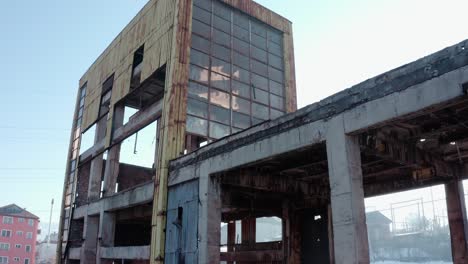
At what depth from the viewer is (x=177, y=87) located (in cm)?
1803

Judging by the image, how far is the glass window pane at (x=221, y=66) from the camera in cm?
2038

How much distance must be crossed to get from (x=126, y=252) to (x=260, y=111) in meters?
10.4

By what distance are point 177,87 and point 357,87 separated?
1013cm

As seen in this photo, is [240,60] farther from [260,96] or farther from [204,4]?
[204,4]

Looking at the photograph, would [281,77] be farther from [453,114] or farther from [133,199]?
[453,114]

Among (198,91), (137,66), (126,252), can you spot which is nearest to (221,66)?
(198,91)

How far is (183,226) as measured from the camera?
1545 cm

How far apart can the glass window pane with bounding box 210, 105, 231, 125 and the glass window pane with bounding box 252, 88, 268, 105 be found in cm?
260

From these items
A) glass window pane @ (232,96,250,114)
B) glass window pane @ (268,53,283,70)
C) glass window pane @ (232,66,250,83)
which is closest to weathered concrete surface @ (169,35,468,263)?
glass window pane @ (232,96,250,114)

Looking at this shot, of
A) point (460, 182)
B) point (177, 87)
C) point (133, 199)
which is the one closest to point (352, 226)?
point (460, 182)

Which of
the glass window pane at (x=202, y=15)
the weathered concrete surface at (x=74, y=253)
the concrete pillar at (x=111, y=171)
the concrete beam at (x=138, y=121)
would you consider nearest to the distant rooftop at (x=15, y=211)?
the weathered concrete surface at (x=74, y=253)

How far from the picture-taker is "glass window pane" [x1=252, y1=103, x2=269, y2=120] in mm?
21556

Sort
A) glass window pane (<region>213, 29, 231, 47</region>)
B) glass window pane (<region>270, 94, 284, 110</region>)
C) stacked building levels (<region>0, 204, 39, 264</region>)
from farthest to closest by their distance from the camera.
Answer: stacked building levels (<region>0, 204, 39, 264</region>) < glass window pane (<region>270, 94, 284, 110</region>) < glass window pane (<region>213, 29, 231, 47</region>)

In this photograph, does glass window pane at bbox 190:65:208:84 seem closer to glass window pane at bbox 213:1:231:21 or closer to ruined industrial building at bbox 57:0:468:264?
ruined industrial building at bbox 57:0:468:264
